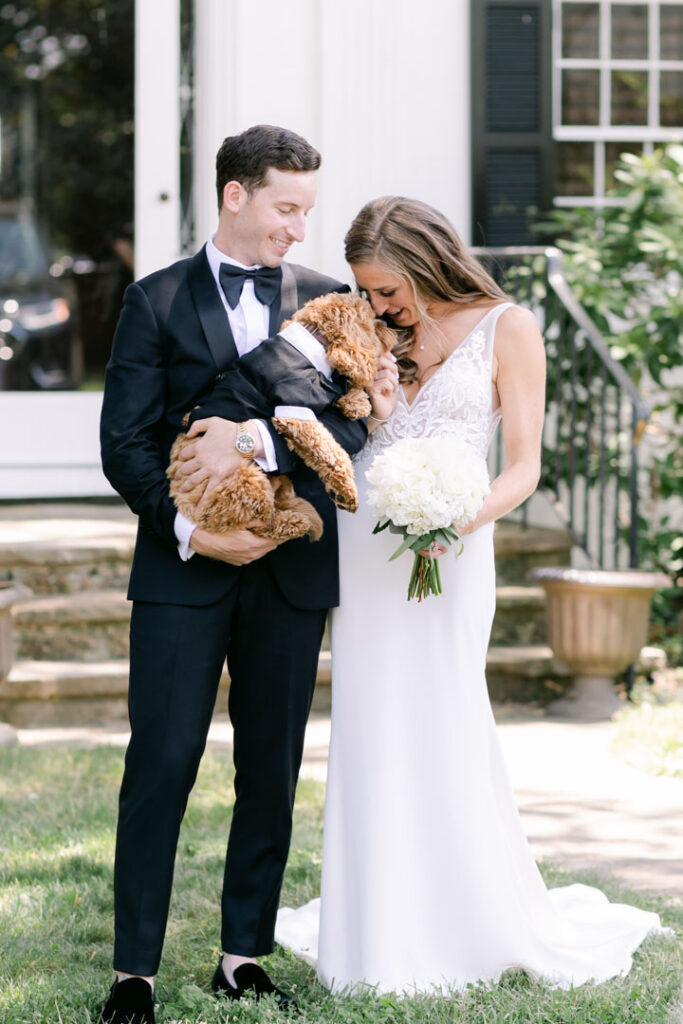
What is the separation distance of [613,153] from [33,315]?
12.5ft

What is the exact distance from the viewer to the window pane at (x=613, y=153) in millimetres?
7496

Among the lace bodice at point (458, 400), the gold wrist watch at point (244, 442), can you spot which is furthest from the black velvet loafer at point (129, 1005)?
the lace bodice at point (458, 400)

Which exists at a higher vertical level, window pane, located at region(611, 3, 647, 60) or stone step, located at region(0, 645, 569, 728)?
window pane, located at region(611, 3, 647, 60)

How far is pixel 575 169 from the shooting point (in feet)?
24.5

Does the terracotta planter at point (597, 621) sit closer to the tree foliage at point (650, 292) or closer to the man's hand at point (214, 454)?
the tree foliage at point (650, 292)

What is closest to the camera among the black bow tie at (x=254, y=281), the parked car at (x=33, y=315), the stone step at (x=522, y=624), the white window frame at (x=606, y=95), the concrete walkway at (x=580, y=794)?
the black bow tie at (x=254, y=281)

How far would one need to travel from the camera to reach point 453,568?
296cm

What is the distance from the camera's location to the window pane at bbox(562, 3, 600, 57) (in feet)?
Result: 24.3

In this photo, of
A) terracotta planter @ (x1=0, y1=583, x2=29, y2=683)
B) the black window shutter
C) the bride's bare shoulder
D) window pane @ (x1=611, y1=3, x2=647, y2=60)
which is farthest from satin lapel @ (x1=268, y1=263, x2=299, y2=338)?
window pane @ (x1=611, y1=3, x2=647, y2=60)

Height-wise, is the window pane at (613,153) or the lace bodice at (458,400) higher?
the window pane at (613,153)

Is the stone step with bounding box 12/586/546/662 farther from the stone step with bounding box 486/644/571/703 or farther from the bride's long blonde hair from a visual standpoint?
the bride's long blonde hair

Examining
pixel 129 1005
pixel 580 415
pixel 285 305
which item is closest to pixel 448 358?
pixel 285 305

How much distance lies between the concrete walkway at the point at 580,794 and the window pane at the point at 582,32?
3929 mm

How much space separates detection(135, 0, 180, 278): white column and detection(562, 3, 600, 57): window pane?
2.29 meters
